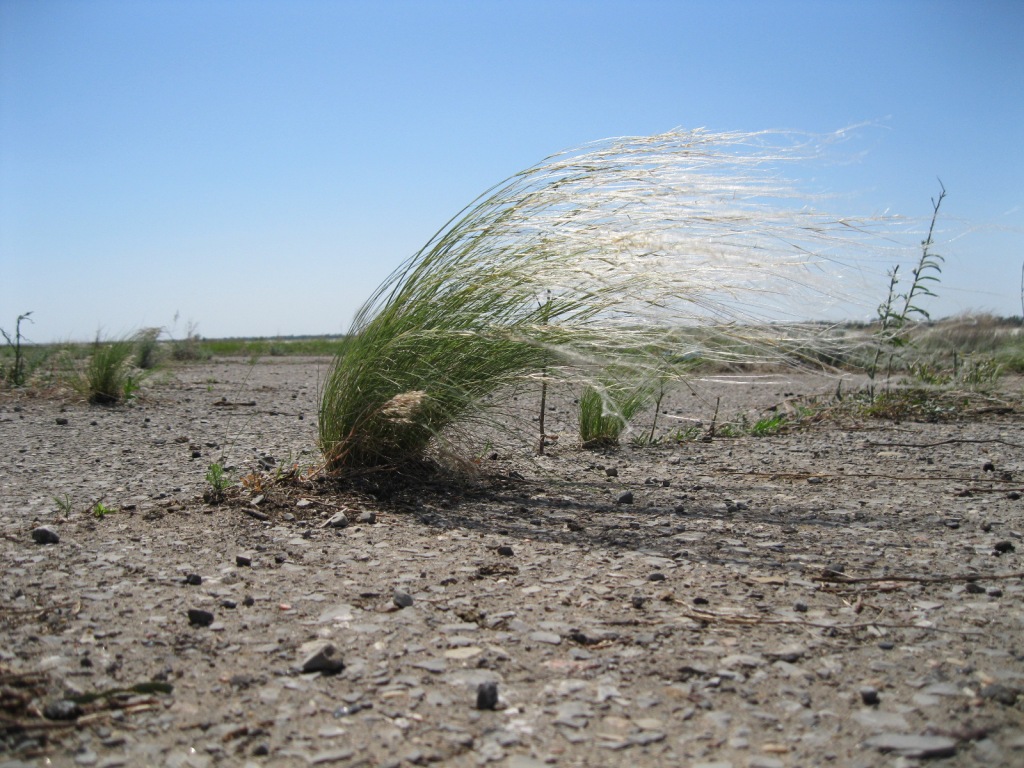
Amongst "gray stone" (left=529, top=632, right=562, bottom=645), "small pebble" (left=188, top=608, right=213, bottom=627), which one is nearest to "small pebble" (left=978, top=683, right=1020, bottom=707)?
"gray stone" (left=529, top=632, right=562, bottom=645)

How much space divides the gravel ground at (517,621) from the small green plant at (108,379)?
11.4 ft

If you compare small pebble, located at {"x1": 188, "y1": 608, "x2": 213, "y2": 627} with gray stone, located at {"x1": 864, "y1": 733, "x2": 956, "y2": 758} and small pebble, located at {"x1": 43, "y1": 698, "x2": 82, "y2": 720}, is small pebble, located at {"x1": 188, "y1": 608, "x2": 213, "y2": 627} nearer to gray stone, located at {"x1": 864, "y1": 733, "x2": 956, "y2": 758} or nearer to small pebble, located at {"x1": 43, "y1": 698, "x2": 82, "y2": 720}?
small pebble, located at {"x1": 43, "y1": 698, "x2": 82, "y2": 720}

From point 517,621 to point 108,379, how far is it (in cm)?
612

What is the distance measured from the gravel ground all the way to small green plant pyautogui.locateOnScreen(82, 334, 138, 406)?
347cm

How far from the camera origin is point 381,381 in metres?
3.16

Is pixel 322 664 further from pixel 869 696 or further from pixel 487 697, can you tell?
pixel 869 696

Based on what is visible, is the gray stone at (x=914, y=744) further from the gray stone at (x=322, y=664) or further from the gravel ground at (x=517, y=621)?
the gray stone at (x=322, y=664)

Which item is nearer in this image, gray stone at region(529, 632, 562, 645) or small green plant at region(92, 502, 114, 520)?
gray stone at region(529, 632, 562, 645)

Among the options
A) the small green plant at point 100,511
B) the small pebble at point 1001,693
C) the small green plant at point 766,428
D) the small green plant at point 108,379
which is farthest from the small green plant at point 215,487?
the small green plant at point 108,379

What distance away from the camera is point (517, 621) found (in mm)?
1857

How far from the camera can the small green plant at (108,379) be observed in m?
6.79

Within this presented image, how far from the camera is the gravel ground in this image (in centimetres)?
135

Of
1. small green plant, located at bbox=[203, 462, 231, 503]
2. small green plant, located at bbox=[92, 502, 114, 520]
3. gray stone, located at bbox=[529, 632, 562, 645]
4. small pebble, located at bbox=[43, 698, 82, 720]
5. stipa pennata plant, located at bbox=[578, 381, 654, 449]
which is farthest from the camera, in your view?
stipa pennata plant, located at bbox=[578, 381, 654, 449]

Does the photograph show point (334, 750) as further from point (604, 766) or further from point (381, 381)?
point (381, 381)
